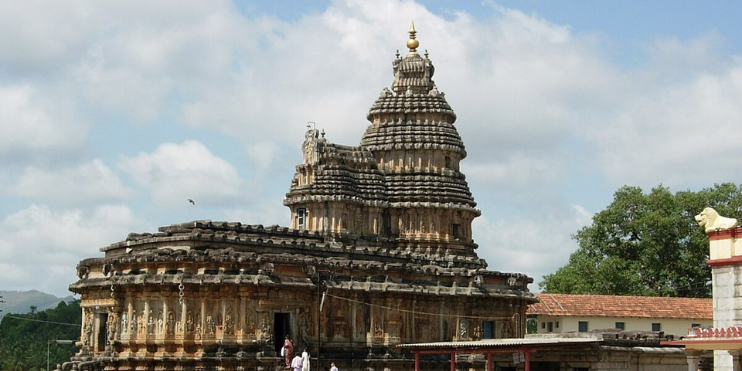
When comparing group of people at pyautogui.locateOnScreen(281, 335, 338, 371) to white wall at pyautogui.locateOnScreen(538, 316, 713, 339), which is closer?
group of people at pyautogui.locateOnScreen(281, 335, 338, 371)

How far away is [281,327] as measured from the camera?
5612 centimetres

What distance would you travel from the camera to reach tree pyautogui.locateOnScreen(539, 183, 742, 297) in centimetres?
8481

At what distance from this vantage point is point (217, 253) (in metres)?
54.2

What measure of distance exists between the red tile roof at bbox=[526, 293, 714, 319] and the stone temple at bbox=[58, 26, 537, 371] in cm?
607

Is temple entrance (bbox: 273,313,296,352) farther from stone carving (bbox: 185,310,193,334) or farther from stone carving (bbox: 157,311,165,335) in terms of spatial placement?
stone carving (bbox: 157,311,165,335)

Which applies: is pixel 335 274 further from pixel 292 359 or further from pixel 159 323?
pixel 159 323

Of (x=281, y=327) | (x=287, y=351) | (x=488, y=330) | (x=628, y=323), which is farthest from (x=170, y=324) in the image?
(x=628, y=323)

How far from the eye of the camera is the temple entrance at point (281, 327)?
2203 inches

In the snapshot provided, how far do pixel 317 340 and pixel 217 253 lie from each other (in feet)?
21.2

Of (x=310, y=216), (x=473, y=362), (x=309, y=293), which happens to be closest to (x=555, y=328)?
(x=473, y=362)

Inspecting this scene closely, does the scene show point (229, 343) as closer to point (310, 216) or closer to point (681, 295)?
point (310, 216)

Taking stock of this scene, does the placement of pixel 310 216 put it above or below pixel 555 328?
above

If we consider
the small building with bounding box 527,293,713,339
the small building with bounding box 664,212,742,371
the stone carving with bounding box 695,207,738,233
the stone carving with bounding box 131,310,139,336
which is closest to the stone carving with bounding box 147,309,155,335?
the stone carving with bounding box 131,310,139,336

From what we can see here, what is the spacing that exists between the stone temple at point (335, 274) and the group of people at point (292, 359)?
139 centimetres
